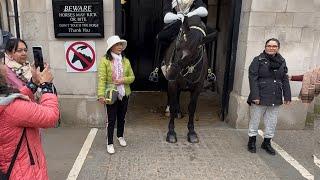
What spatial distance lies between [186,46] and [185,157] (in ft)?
5.21

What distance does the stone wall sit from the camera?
542cm

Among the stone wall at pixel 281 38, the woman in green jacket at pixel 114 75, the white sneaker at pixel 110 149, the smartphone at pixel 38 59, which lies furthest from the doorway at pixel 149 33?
the smartphone at pixel 38 59

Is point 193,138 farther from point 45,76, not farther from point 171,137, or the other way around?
point 45,76

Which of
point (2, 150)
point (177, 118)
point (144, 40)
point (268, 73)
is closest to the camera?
point (2, 150)

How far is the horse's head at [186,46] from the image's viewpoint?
452cm

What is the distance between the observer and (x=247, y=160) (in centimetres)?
470

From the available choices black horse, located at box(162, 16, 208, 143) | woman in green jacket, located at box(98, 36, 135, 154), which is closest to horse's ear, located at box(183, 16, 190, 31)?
black horse, located at box(162, 16, 208, 143)

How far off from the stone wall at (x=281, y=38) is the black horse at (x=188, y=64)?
35.3 inches

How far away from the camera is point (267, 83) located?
15.1 ft

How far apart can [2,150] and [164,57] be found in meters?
3.98

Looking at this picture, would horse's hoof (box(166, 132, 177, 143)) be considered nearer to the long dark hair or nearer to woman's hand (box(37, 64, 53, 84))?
woman's hand (box(37, 64, 53, 84))

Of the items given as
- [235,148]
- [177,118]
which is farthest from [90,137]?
[235,148]

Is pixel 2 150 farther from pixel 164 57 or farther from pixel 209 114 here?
pixel 209 114

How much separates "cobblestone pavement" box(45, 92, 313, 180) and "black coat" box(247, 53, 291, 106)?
35.3 inches
